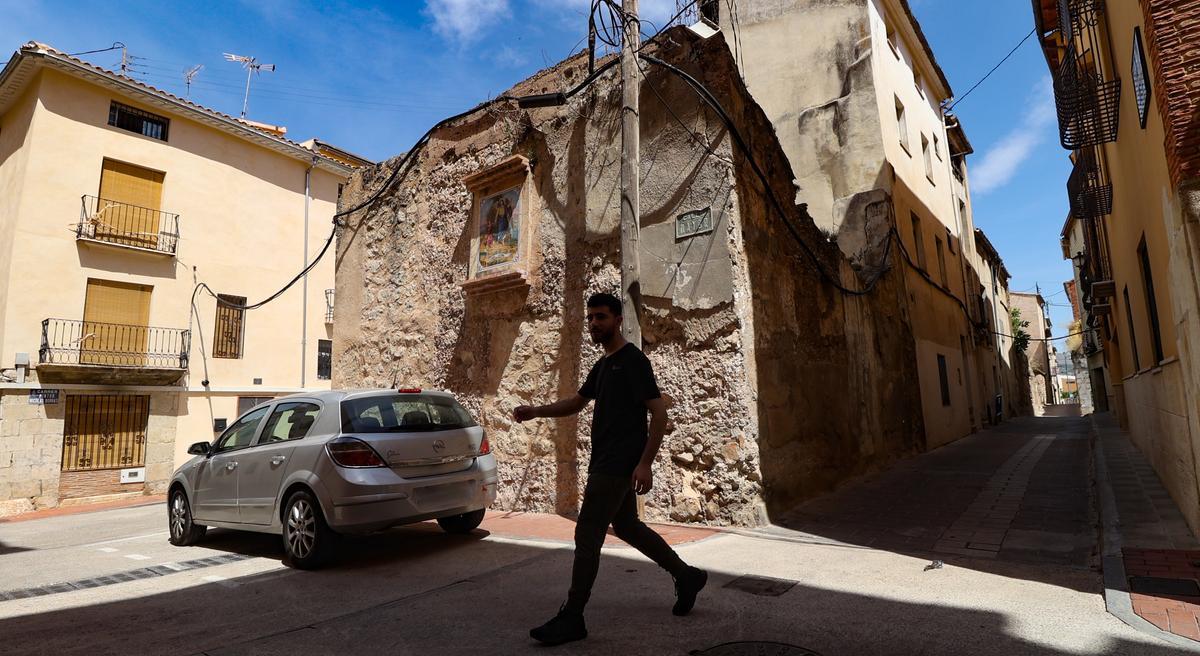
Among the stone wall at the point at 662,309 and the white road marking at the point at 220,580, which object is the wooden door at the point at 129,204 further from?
the white road marking at the point at 220,580

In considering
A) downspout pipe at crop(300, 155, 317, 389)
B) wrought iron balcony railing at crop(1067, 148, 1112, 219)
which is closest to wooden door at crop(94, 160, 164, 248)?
downspout pipe at crop(300, 155, 317, 389)

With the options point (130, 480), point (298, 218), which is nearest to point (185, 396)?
point (130, 480)

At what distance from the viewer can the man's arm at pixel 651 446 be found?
310cm

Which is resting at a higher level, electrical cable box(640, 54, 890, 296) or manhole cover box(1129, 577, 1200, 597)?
electrical cable box(640, 54, 890, 296)

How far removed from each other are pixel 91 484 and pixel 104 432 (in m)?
1.34

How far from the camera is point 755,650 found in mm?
2910

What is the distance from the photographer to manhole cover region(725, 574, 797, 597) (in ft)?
12.7

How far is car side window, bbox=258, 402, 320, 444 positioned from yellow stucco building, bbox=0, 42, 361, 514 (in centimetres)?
922

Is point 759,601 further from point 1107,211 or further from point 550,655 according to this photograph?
point 1107,211

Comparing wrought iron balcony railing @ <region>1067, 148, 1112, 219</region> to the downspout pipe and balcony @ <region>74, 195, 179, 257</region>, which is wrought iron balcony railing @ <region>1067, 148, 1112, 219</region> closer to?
the downspout pipe

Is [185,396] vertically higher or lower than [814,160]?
lower

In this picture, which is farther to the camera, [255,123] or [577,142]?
[255,123]

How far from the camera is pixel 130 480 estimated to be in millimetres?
16672

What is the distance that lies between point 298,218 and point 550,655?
21929 mm
